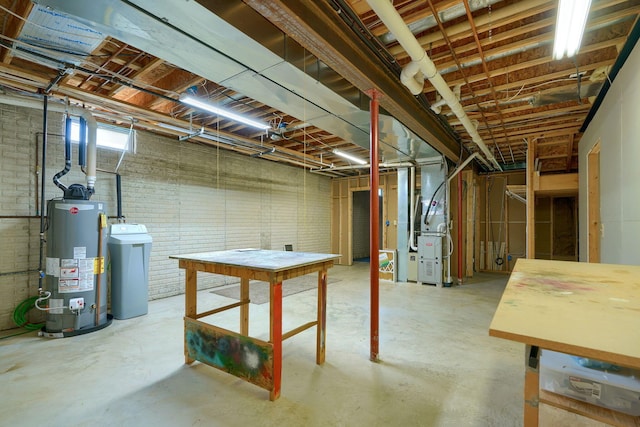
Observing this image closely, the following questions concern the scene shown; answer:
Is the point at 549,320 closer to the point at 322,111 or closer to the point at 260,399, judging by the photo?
the point at 260,399

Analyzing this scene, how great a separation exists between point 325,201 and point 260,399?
6.98 m

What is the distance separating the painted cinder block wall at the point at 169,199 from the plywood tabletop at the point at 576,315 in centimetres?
507

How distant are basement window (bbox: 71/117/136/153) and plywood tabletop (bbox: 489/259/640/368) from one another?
5.22 meters

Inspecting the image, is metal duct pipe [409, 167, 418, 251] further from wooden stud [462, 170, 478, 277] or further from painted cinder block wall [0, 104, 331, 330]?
painted cinder block wall [0, 104, 331, 330]

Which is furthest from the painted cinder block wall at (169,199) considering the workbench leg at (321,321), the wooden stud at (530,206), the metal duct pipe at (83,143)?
the wooden stud at (530,206)

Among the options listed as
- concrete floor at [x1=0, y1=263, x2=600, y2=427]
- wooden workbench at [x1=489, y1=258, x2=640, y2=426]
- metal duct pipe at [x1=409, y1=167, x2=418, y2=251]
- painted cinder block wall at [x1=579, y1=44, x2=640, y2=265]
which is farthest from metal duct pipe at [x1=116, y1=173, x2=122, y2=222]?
painted cinder block wall at [x1=579, y1=44, x2=640, y2=265]

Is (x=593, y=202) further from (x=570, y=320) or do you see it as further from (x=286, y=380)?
(x=286, y=380)

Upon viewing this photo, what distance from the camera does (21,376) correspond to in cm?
246

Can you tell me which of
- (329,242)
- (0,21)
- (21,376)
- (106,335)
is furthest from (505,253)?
(0,21)

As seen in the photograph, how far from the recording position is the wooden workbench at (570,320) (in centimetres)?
82

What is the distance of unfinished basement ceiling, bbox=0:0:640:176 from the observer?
183cm

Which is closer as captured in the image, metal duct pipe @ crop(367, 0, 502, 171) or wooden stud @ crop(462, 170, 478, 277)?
metal duct pipe @ crop(367, 0, 502, 171)

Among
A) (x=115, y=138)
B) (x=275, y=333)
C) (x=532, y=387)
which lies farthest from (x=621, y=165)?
(x=115, y=138)

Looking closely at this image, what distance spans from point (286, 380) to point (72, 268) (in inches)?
112
